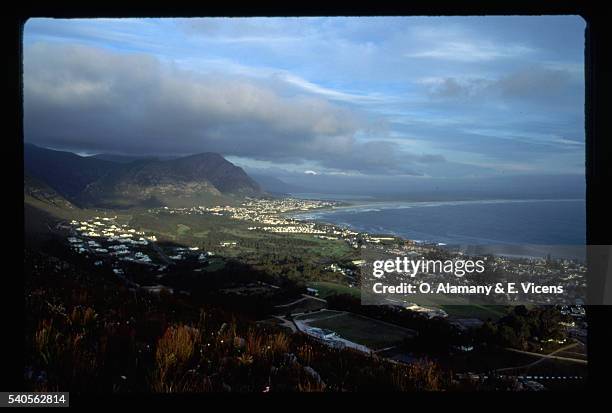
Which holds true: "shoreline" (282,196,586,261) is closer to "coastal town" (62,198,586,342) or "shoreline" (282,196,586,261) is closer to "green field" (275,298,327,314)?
"coastal town" (62,198,586,342)

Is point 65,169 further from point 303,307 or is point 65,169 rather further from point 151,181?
point 303,307

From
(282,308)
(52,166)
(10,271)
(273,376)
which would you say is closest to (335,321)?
(282,308)

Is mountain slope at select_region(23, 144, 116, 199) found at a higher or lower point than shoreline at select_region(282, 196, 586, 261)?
higher

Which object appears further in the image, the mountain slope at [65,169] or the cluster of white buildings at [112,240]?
the cluster of white buildings at [112,240]

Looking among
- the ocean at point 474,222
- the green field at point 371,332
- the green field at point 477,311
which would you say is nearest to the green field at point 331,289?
the green field at point 371,332

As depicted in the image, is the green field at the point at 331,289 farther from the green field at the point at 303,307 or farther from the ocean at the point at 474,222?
the ocean at the point at 474,222

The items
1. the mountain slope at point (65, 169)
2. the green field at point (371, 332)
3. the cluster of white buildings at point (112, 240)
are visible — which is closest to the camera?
the mountain slope at point (65, 169)

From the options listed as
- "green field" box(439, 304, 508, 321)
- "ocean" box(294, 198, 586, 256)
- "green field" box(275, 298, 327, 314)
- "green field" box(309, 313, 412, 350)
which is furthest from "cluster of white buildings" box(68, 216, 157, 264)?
"green field" box(439, 304, 508, 321)
